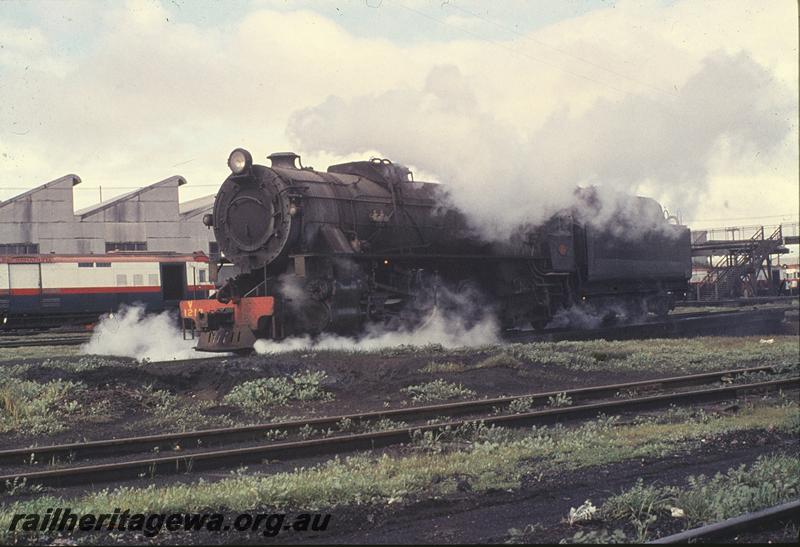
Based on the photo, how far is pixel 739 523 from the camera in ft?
16.5

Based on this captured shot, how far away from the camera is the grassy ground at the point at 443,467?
5973 millimetres

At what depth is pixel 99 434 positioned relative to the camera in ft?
31.4

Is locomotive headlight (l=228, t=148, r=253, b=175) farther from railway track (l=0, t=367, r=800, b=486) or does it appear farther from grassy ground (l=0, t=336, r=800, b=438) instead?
railway track (l=0, t=367, r=800, b=486)

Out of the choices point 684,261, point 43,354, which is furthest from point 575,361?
point 43,354

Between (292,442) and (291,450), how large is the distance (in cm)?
47

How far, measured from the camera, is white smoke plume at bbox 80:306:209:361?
1805cm

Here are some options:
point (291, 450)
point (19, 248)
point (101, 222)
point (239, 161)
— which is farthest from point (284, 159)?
point (101, 222)

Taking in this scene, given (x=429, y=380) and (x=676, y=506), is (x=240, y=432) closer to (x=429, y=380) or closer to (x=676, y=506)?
(x=429, y=380)

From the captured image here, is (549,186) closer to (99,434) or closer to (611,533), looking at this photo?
(99,434)

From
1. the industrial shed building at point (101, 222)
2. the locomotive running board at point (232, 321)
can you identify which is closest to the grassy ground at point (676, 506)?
the locomotive running board at point (232, 321)

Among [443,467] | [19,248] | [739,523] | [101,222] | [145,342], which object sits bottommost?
[443,467]

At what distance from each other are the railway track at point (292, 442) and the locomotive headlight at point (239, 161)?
23.5 feet

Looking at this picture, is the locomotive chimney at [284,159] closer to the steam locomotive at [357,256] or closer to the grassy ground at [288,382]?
the steam locomotive at [357,256]

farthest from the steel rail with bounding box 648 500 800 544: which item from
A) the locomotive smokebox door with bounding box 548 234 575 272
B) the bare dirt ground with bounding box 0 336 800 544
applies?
the locomotive smokebox door with bounding box 548 234 575 272
